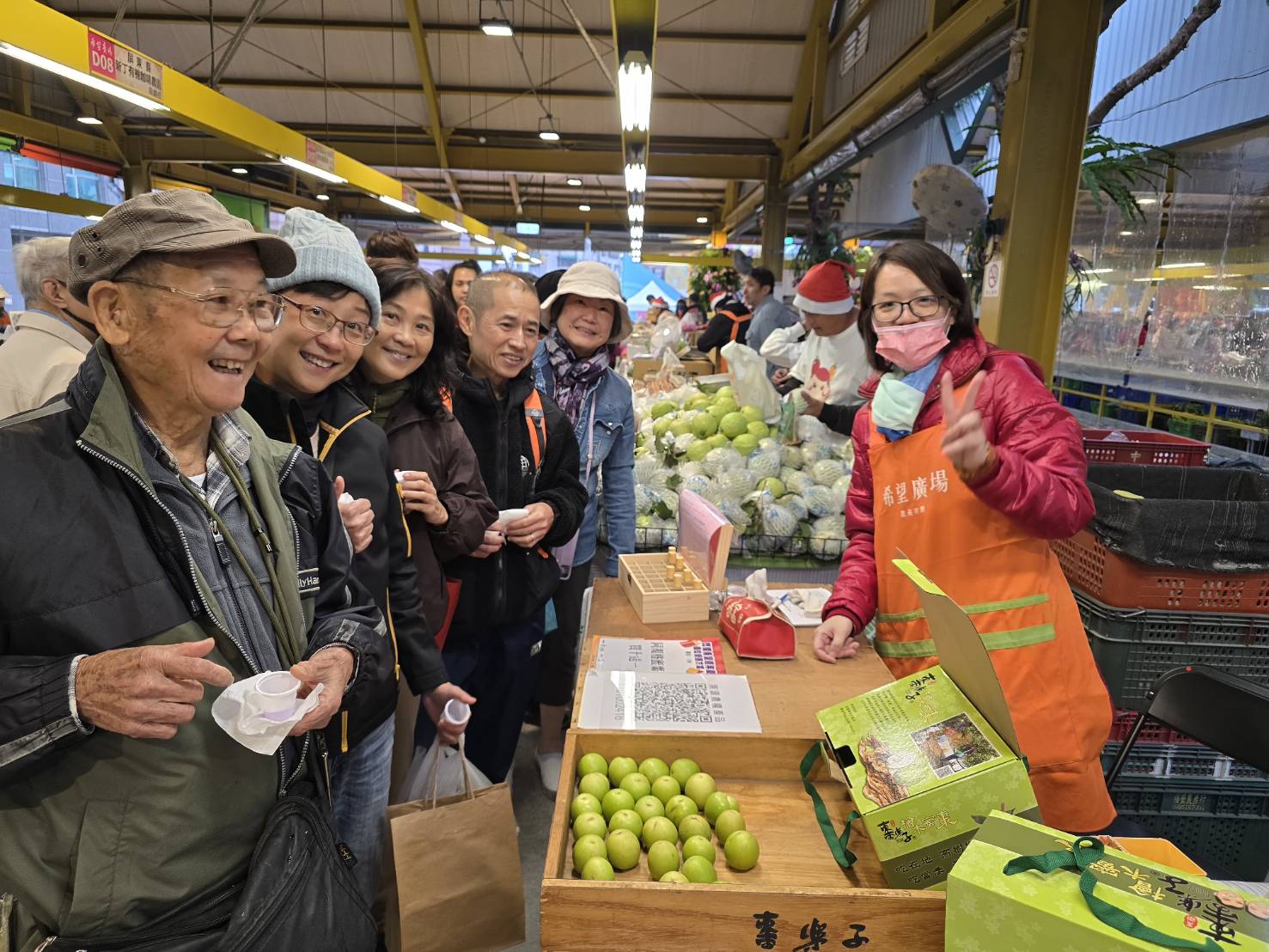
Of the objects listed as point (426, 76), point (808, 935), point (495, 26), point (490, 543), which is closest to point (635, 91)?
point (495, 26)

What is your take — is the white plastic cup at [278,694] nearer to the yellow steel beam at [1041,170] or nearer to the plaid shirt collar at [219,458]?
the plaid shirt collar at [219,458]

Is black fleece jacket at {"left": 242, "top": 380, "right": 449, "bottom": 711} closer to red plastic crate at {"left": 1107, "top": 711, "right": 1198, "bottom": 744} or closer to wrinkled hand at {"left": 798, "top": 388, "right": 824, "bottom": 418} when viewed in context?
red plastic crate at {"left": 1107, "top": 711, "right": 1198, "bottom": 744}

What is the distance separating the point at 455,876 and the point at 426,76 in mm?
11747

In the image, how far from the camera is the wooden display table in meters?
1.22

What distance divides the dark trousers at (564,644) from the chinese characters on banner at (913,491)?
61.2 inches

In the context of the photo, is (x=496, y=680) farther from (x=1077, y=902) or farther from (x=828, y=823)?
(x=1077, y=902)

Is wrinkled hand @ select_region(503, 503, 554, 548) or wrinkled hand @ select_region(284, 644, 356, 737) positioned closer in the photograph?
wrinkled hand @ select_region(284, 644, 356, 737)

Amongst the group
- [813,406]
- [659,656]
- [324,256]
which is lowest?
[659,656]

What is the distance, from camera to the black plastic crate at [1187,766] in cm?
261

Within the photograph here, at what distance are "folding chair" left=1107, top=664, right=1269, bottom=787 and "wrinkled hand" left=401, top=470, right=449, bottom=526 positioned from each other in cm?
201

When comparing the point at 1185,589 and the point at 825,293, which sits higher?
the point at 825,293

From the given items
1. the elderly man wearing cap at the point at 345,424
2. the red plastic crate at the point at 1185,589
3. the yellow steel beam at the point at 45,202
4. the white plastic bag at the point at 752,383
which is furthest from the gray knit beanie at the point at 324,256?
the yellow steel beam at the point at 45,202

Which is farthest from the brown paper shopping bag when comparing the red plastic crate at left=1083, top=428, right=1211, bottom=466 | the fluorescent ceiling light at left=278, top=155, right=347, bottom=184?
the fluorescent ceiling light at left=278, top=155, right=347, bottom=184

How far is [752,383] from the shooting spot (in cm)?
450
